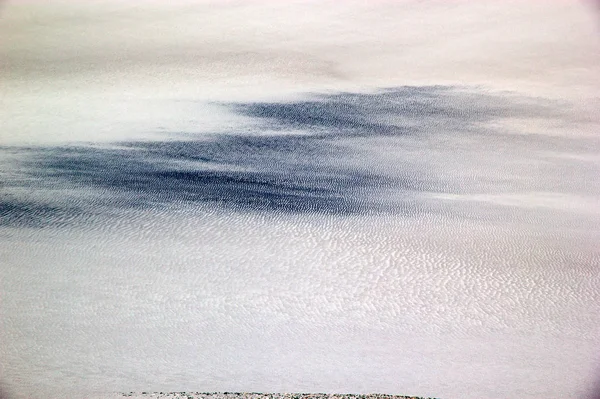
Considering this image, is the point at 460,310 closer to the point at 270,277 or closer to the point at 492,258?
the point at 492,258

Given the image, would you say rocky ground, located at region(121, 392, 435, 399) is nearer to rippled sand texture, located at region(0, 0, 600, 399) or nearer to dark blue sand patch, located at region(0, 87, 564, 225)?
rippled sand texture, located at region(0, 0, 600, 399)

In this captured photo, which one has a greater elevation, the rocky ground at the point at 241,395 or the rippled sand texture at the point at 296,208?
the rippled sand texture at the point at 296,208

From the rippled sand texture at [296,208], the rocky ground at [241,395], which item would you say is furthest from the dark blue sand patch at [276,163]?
the rocky ground at [241,395]

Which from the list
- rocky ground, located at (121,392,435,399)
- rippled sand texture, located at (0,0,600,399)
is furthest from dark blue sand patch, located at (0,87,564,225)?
rocky ground, located at (121,392,435,399)

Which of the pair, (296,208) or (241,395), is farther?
(296,208)

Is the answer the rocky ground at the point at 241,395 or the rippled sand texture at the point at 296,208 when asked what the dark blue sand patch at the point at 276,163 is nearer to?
the rippled sand texture at the point at 296,208

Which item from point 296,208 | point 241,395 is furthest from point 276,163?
point 241,395

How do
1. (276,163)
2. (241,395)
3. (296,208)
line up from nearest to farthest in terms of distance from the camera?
(241,395)
(296,208)
(276,163)

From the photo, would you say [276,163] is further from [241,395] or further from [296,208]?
[241,395]
